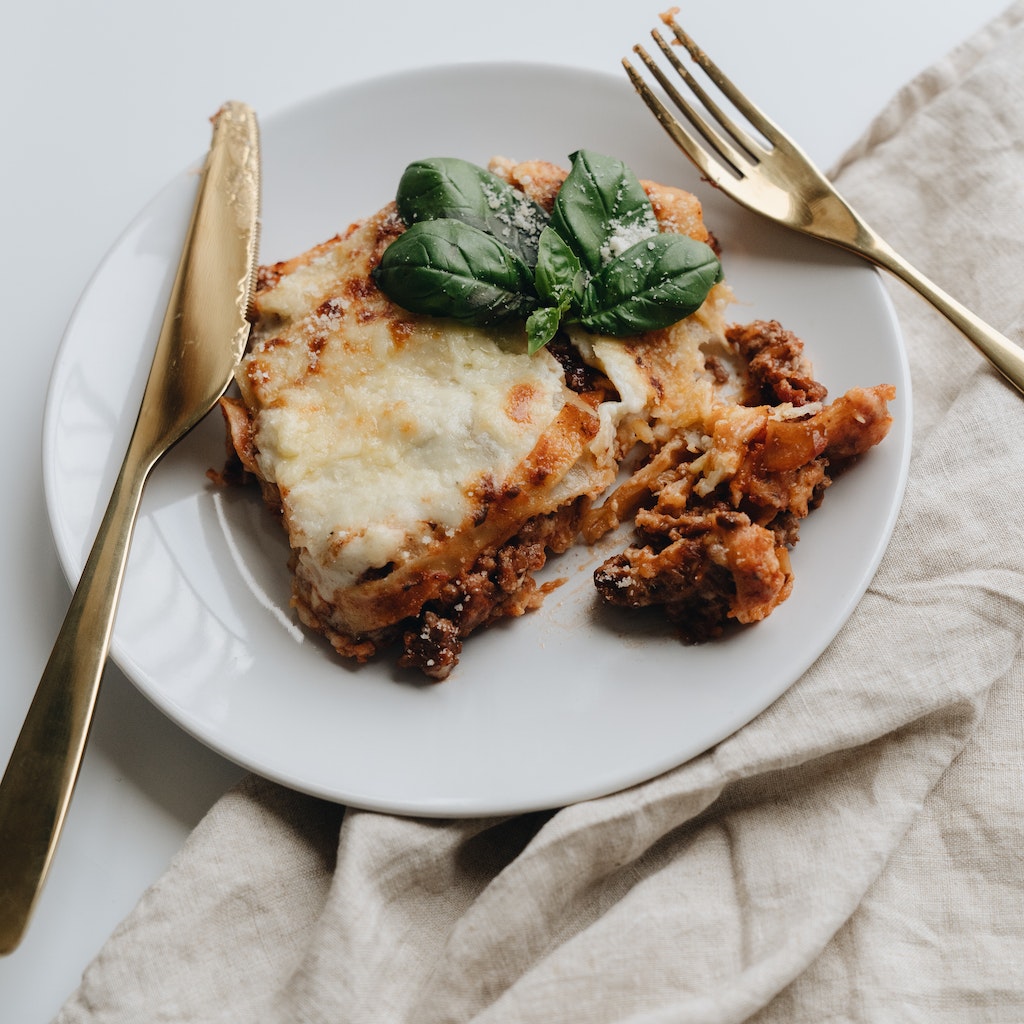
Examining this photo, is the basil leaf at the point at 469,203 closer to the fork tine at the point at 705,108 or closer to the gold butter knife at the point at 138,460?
the gold butter knife at the point at 138,460

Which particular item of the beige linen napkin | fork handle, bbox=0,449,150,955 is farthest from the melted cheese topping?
the beige linen napkin

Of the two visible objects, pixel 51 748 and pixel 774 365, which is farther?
pixel 774 365

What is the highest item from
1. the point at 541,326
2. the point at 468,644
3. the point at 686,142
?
the point at 686,142

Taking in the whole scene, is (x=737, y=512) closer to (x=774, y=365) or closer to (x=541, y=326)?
(x=774, y=365)

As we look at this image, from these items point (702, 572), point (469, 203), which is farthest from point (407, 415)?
point (702, 572)

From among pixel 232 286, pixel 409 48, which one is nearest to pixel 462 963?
pixel 232 286

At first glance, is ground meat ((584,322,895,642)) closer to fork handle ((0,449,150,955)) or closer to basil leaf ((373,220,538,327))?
basil leaf ((373,220,538,327))
